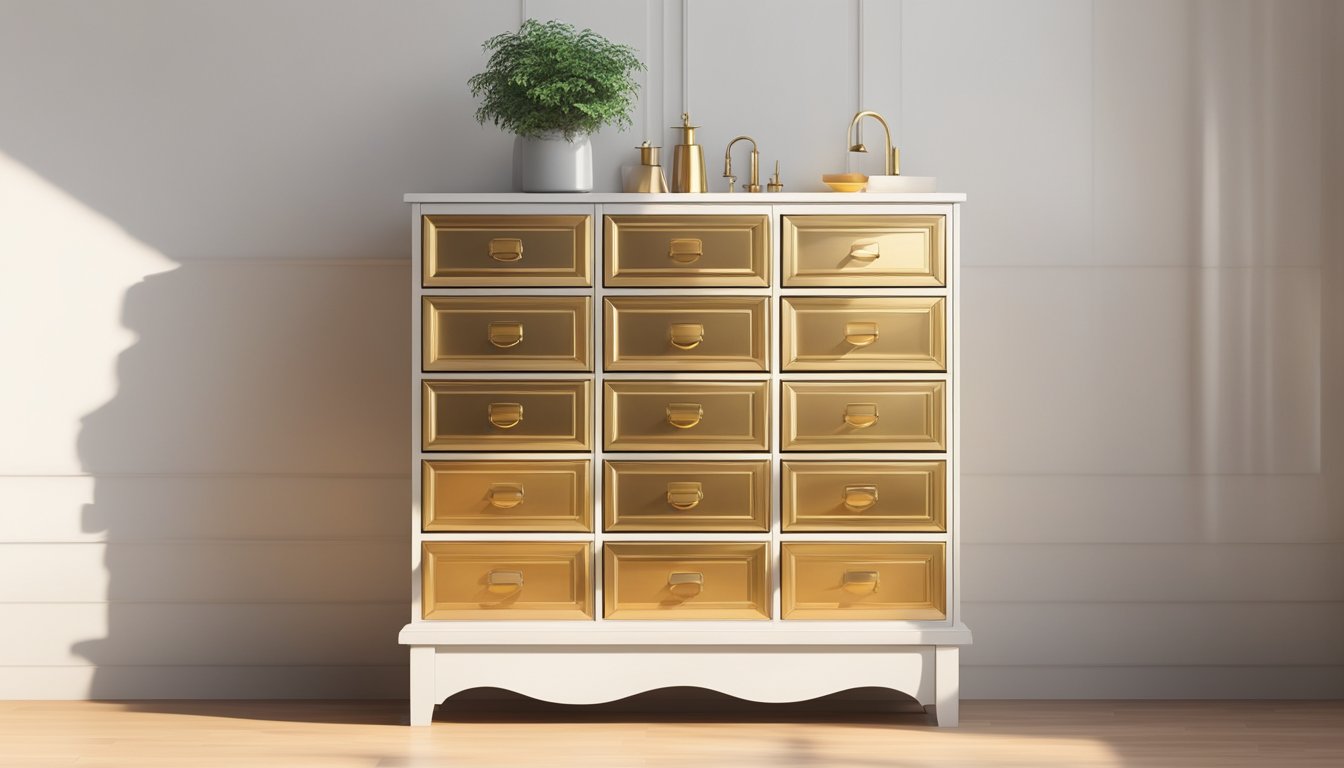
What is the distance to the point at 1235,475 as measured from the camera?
322 cm

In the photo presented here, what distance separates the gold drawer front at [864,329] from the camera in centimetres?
→ 278

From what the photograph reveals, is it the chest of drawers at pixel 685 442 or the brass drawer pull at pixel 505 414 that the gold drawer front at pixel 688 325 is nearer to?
the chest of drawers at pixel 685 442

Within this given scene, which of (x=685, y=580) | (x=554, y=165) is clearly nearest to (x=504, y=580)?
(x=685, y=580)

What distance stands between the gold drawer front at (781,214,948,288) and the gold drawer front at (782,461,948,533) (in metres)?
0.47

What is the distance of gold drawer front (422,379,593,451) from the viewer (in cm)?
278

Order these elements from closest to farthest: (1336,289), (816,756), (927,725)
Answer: (816,756) → (927,725) → (1336,289)

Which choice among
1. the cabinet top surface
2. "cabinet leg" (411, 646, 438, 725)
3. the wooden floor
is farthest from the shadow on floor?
the cabinet top surface

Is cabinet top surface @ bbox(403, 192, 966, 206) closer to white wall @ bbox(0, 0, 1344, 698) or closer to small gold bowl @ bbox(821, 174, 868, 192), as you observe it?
small gold bowl @ bbox(821, 174, 868, 192)

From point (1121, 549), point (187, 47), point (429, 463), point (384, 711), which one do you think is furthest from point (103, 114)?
point (1121, 549)

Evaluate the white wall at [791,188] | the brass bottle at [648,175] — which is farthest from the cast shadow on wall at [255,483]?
the brass bottle at [648,175]

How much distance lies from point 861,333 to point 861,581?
2.07 ft

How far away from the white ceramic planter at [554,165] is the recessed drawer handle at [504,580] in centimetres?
99

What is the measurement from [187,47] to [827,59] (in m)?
1.88

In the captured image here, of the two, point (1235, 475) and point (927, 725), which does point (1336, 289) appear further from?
point (927, 725)
